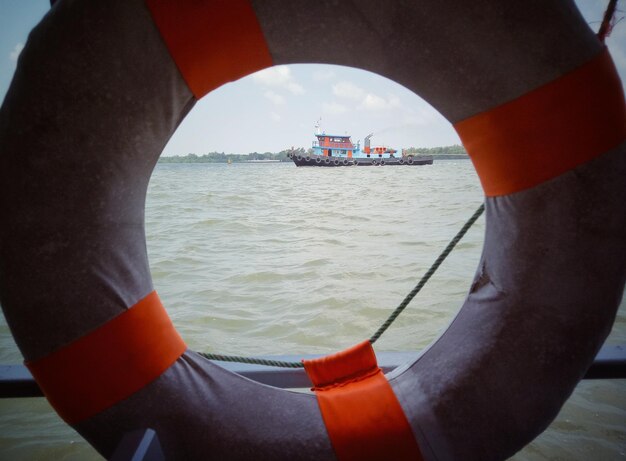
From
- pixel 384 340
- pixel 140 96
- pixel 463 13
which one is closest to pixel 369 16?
pixel 463 13

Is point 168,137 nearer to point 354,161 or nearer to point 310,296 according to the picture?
point 310,296

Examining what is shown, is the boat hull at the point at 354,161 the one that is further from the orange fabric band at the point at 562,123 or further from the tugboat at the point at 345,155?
the orange fabric band at the point at 562,123

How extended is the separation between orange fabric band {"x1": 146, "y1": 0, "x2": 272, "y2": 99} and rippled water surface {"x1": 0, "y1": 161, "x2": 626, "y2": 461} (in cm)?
156

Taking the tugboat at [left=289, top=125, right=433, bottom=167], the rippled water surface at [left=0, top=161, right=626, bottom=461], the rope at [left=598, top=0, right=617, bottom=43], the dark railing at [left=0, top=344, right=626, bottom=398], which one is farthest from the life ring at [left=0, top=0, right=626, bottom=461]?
the tugboat at [left=289, top=125, right=433, bottom=167]

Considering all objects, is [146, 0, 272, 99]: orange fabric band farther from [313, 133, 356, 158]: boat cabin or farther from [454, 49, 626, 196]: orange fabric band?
[313, 133, 356, 158]: boat cabin

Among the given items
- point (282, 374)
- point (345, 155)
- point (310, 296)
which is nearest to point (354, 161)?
point (345, 155)

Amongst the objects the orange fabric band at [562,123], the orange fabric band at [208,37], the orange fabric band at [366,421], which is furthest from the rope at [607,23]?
the orange fabric band at [366,421]

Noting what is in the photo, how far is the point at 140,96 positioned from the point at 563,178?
0.70 meters

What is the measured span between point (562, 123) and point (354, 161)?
25957 mm

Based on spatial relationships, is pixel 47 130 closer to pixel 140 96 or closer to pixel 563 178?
pixel 140 96

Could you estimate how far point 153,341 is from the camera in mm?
667

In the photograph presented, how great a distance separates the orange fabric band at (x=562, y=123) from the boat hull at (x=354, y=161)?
78.6 ft

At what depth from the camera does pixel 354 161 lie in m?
26.1

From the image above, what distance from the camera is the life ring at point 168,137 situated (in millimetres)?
607
